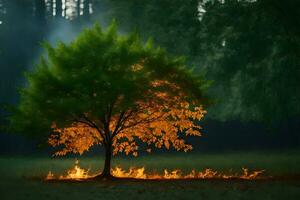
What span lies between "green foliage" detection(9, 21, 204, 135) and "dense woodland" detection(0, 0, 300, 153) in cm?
278

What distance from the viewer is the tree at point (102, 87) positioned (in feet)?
81.7

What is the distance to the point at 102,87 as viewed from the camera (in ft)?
82.2

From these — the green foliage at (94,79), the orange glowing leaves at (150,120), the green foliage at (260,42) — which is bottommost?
the orange glowing leaves at (150,120)

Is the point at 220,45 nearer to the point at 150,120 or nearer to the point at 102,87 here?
the point at 150,120

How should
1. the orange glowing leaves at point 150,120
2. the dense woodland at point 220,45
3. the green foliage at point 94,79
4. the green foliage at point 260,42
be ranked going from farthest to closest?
the dense woodland at point 220,45, the green foliage at point 260,42, the orange glowing leaves at point 150,120, the green foliage at point 94,79

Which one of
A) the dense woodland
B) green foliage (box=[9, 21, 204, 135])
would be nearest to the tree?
green foliage (box=[9, 21, 204, 135])

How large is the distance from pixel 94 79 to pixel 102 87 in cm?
51

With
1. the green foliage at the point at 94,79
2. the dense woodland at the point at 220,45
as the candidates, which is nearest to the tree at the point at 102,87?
the green foliage at the point at 94,79

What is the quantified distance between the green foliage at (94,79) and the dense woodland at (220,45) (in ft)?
9.12

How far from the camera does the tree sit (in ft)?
81.7

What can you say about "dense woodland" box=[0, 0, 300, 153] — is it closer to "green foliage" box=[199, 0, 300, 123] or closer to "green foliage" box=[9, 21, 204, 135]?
"green foliage" box=[199, 0, 300, 123]

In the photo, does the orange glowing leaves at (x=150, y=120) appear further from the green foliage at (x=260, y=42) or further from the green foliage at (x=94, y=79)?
the green foliage at (x=260, y=42)

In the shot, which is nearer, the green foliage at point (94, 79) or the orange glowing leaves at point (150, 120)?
the green foliage at point (94, 79)

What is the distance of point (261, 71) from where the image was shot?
3203cm
